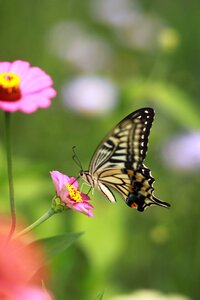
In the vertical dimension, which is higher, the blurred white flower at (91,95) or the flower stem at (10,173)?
the blurred white flower at (91,95)

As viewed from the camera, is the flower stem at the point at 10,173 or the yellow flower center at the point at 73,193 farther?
the yellow flower center at the point at 73,193

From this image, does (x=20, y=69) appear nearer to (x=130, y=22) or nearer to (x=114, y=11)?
(x=130, y=22)

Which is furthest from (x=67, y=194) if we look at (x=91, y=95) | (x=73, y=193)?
(x=91, y=95)

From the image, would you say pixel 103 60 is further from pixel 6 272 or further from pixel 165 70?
pixel 6 272

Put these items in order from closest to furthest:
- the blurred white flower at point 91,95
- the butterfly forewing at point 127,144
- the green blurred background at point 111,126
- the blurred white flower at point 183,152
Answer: the butterfly forewing at point 127,144
the green blurred background at point 111,126
the blurred white flower at point 183,152
the blurred white flower at point 91,95

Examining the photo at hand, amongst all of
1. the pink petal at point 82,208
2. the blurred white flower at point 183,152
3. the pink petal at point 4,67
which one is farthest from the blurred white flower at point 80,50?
the pink petal at point 82,208

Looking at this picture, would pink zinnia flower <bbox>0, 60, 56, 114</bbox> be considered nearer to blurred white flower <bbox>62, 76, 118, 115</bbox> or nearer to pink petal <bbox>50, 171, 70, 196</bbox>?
pink petal <bbox>50, 171, 70, 196</bbox>

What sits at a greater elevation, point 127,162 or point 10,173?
point 127,162

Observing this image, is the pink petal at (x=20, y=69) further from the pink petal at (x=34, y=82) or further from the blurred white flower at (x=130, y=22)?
the blurred white flower at (x=130, y=22)
